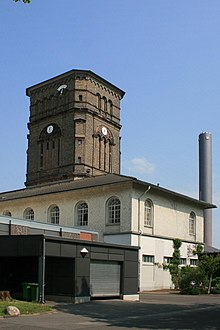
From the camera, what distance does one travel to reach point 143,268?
4006cm

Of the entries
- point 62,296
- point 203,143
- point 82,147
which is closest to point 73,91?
point 82,147

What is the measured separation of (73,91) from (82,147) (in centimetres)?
756

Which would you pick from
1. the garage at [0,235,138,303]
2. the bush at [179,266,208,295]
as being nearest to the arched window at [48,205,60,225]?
the bush at [179,266,208,295]

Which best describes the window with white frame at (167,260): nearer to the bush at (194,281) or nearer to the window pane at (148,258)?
the window pane at (148,258)

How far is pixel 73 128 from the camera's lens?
64.0 meters

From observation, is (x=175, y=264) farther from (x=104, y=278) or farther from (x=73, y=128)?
(x=73, y=128)

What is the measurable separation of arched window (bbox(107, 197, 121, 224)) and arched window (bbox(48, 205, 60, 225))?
19.0ft

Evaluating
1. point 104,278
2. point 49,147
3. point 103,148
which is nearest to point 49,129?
point 49,147

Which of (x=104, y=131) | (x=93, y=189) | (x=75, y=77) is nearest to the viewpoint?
(x=93, y=189)

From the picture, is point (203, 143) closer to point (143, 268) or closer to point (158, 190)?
point (158, 190)

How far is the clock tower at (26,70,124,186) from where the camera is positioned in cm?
6325

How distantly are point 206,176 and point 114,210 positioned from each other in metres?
25.6

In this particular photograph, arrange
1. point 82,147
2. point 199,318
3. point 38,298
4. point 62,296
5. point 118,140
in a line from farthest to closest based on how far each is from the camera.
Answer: point 118,140 → point 82,147 → point 62,296 → point 38,298 → point 199,318

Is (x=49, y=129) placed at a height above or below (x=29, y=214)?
above
